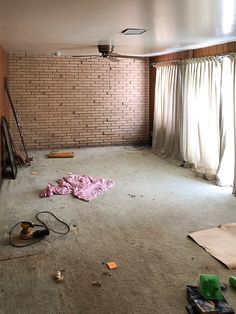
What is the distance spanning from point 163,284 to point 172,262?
308 millimetres

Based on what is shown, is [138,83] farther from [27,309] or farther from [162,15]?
[27,309]

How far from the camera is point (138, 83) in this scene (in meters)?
7.47

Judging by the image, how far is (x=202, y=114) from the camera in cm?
508

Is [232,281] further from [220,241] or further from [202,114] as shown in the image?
[202,114]

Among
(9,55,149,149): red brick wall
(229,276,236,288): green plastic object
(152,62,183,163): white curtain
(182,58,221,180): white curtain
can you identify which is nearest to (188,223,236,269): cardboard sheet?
(229,276,236,288): green plastic object

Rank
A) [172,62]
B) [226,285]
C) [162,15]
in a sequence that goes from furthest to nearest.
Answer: [172,62] → [162,15] → [226,285]

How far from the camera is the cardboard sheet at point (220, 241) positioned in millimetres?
2637

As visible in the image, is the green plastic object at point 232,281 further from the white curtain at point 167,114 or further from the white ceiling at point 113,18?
the white curtain at point 167,114

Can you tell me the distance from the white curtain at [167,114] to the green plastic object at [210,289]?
380 cm

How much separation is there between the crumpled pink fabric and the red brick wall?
251 cm

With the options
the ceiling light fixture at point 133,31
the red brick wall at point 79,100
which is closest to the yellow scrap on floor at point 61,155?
the red brick wall at point 79,100

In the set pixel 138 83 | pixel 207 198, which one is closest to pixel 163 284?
pixel 207 198

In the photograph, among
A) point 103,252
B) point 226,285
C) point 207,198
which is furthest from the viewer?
point 207,198

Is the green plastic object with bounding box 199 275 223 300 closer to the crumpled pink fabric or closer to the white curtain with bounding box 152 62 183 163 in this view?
the crumpled pink fabric
